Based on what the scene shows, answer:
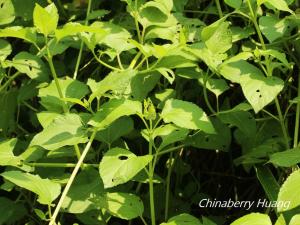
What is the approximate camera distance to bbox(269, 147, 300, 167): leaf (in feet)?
3.15

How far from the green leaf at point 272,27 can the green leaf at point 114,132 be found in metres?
0.33

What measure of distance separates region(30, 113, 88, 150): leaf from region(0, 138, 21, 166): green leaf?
9cm

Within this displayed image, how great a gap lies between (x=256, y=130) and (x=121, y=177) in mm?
397

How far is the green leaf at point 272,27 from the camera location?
1112mm

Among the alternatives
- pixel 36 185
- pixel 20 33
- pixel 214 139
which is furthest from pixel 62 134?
pixel 214 139

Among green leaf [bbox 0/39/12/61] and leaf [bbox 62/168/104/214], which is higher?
green leaf [bbox 0/39/12/61]

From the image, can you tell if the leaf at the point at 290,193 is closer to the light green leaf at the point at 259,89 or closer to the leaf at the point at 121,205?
the light green leaf at the point at 259,89

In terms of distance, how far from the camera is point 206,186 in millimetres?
1422

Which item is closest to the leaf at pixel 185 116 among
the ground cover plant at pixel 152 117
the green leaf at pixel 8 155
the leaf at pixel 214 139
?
the ground cover plant at pixel 152 117

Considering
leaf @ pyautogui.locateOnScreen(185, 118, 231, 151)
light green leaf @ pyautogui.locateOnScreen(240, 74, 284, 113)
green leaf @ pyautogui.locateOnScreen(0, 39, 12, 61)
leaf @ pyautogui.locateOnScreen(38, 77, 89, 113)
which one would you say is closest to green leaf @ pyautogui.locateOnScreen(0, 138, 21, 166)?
leaf @ pyautogui.locateOnScreen(38, 77, 89, 113)

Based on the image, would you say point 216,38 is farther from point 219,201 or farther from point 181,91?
point 219,201

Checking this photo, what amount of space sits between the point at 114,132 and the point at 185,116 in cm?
18

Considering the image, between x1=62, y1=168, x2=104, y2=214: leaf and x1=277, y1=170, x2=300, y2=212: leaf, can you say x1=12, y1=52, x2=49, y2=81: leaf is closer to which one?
x1=62, y1=168, x2=104, y2=214: leaf

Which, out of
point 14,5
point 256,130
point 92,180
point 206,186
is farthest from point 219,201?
point 14,5
